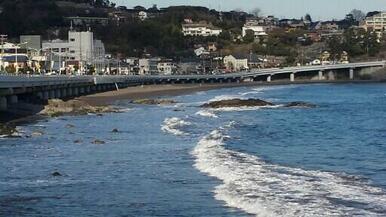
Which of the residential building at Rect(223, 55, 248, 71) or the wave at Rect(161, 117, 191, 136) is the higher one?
the residential building at Rect(223, 55, 248, 71)

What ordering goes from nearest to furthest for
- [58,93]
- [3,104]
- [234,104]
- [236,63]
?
1. [3,104]
2. [234,104]
3. [58,93]
4. [236,63]

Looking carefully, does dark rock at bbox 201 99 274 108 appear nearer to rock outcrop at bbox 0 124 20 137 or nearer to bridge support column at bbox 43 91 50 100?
bridge support column at bbox 43 91 50 100

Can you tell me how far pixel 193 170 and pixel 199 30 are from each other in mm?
Answer: 149025

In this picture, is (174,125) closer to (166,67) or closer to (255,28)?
(166,67)

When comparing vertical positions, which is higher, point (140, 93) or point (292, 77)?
point (140, 93)

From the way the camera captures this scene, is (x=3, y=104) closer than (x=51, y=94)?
Yes

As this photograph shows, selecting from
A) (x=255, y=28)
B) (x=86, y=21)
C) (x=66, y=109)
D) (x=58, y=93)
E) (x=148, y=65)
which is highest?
(x=86, y=21)

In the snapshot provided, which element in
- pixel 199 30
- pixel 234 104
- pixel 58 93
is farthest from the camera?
pixel 199 30

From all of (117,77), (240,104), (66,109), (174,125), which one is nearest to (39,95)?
(66,109)

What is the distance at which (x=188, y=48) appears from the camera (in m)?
152

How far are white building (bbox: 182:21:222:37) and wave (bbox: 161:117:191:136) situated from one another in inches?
4842

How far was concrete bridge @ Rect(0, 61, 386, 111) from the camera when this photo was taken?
152 ft

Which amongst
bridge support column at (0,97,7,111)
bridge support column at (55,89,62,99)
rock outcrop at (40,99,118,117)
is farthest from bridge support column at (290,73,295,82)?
bridge support column at (0,97,7,111)

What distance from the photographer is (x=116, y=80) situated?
262ft
